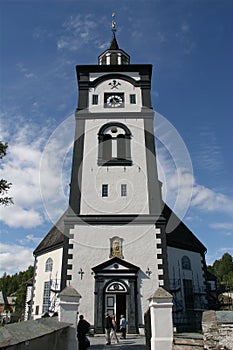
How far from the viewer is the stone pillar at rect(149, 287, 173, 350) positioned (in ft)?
26.6

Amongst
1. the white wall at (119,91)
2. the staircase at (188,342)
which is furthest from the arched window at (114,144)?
the staircase at (188,342)

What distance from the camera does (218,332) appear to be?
20.7 feet

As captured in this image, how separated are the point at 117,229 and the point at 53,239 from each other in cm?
719

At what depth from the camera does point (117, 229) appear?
17875mm

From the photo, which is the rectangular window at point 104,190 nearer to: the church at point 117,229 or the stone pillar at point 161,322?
the church at point 117,229

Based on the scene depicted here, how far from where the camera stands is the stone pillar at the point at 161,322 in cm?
809

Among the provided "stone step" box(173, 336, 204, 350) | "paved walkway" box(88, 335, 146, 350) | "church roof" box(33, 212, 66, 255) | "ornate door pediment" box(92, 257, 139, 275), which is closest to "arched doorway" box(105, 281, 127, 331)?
"ornate door pediment" box(92, 257, 139, 275)

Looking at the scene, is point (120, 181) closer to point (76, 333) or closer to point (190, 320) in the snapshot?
point (190, 320)

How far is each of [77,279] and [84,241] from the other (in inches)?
86.1

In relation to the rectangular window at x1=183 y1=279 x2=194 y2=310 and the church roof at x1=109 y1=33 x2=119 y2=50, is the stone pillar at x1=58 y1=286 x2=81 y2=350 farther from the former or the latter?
the church roof at x1=109 y1=33 x2=119 y2=50

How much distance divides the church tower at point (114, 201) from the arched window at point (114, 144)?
71mm

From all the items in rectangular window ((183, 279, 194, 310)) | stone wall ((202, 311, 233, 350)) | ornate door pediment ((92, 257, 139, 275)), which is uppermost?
ornate door pediment ((92, 257, 139, 275))

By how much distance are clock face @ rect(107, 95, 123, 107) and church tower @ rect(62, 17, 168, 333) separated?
0.27ft

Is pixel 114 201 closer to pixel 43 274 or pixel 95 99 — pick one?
pixel 43 274
